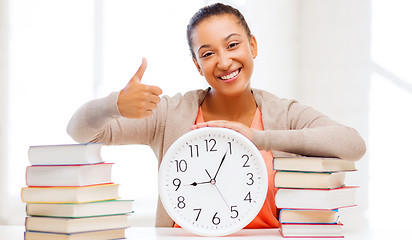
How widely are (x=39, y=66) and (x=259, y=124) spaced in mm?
1580

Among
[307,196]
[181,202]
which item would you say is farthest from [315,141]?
[181,202]

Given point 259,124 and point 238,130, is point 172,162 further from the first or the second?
point 259,124

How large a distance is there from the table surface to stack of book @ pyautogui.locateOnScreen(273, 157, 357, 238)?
5cm

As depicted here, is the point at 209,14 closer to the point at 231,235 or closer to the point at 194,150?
the point at 194,150

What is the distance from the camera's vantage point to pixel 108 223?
1279 millimetres

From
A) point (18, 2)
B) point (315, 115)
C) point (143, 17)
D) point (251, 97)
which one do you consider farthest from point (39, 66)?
point (315, 115)

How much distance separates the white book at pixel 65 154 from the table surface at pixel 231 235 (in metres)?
0.24

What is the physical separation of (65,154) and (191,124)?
66cm

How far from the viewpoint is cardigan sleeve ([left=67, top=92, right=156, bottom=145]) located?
1.50 meters

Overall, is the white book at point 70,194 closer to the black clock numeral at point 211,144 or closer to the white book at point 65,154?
the white book at point 65,154

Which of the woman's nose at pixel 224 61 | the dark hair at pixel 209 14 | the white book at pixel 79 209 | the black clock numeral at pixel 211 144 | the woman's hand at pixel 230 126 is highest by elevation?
the dark hair at pixel 209 14

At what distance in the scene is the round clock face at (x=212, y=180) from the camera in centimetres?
139

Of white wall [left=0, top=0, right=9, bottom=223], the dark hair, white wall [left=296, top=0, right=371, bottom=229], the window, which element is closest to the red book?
the dark hair

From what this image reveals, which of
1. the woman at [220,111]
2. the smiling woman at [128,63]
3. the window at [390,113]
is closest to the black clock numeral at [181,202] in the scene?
the woman at [220,111]
